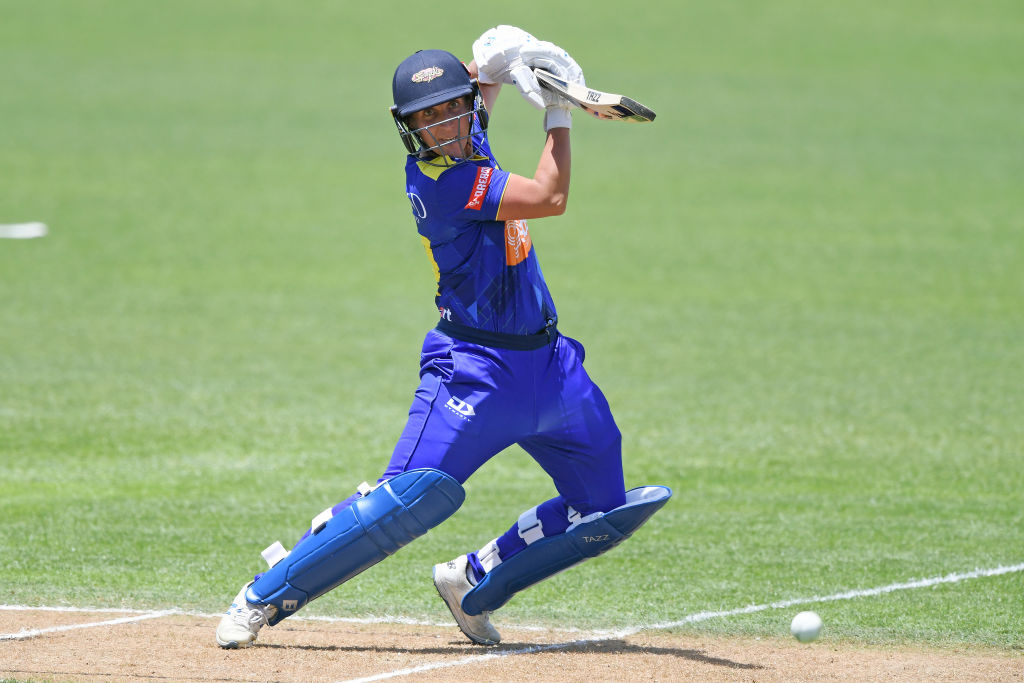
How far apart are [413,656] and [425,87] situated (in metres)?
2.38

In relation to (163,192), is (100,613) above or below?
below

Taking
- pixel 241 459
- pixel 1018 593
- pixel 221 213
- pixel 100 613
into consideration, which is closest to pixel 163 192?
pixel 221 213

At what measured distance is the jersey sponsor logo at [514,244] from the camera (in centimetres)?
544

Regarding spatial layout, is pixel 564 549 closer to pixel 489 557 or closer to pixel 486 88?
pixel 489 557

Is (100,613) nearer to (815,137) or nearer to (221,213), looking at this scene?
(221,213)

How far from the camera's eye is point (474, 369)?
5.39m

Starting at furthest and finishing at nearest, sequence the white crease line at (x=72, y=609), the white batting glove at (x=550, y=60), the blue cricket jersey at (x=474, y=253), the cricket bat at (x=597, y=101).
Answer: the white crease line at (x=72, y=609) → the white batting glove at (x=550, y=60) → the blue cricket jersey at (x=474, y=253) → the cricket bat at (x=597, y=101)

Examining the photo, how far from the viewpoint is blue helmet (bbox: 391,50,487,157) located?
17.4 feet

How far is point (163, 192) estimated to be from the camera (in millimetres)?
20078

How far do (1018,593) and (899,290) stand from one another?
31.1 feet

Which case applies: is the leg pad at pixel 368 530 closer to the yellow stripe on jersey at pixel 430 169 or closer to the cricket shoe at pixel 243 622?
the cricket shoe at pixel 243 622

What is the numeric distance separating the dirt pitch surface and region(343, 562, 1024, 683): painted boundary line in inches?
0.5

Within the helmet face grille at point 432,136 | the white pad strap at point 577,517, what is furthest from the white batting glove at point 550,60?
the white pad strap at point 577,517

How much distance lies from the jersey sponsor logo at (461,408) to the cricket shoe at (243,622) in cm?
112
